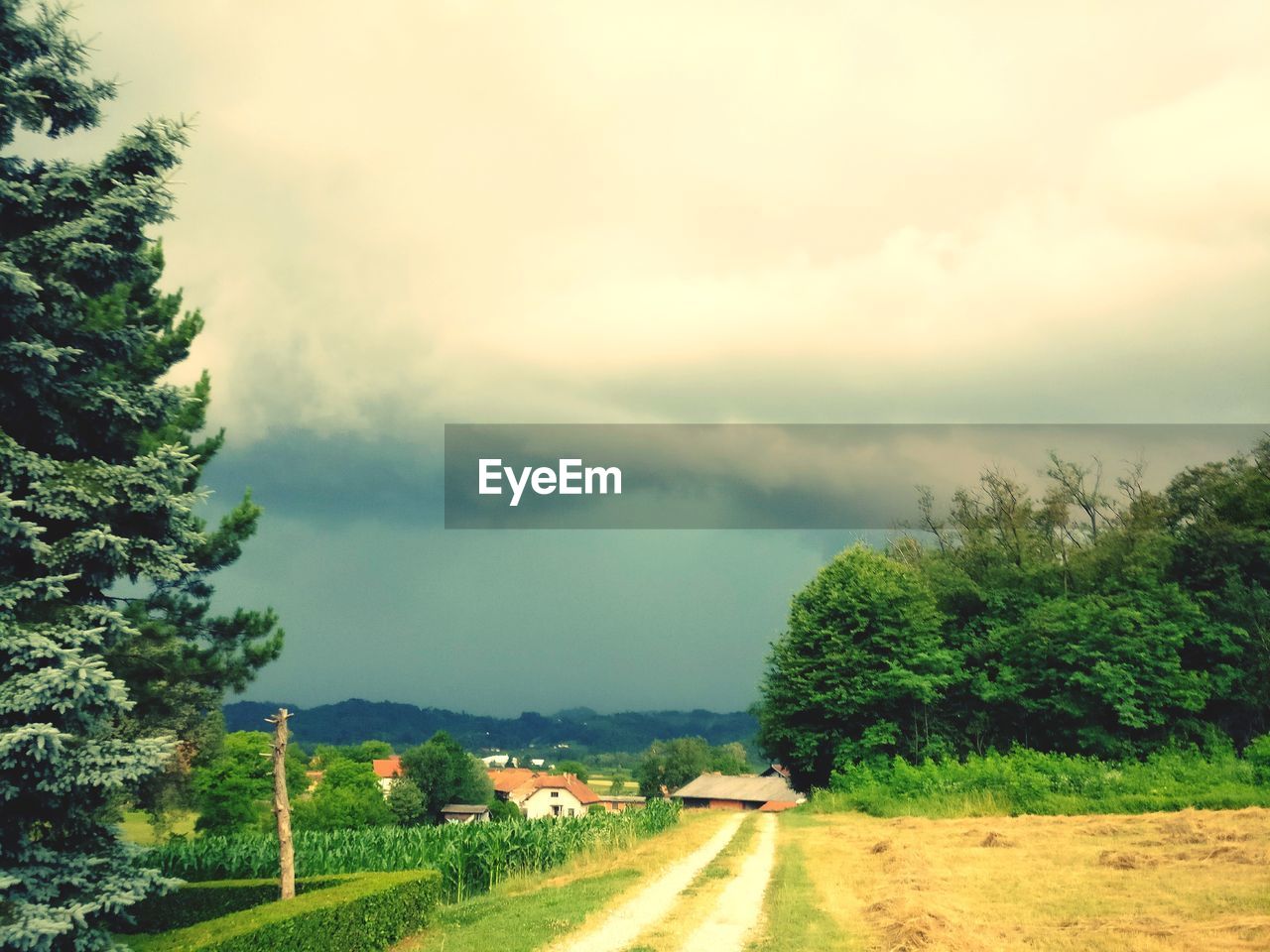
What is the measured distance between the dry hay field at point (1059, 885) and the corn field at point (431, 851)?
6.98 metres

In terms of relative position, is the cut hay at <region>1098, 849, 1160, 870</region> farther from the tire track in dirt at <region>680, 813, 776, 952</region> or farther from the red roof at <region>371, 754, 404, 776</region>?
the red roof at <region>371, 754, 404, 776</region>

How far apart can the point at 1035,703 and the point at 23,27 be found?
46.1 meters

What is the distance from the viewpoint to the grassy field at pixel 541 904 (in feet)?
42.5

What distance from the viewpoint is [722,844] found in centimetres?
2548

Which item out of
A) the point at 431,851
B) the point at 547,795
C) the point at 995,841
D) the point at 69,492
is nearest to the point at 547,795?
the point at 547,795

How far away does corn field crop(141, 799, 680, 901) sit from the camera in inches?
843

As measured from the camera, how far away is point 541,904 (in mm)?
15492

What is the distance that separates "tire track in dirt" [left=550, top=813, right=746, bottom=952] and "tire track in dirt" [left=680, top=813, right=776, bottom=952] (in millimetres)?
916

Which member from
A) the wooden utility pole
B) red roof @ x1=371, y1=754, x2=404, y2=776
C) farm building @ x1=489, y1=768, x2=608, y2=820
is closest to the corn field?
the wooden utility pole

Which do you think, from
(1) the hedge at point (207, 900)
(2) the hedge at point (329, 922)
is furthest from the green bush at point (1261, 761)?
(1) the hedge at point (207, 900)

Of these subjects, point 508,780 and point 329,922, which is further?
point 508,780

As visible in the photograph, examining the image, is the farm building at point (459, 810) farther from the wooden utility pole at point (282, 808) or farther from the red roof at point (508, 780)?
the wooden utility pole at point (282, 808)

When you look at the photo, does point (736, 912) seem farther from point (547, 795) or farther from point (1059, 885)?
point (547, 795)

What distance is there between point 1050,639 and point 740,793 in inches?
2637
